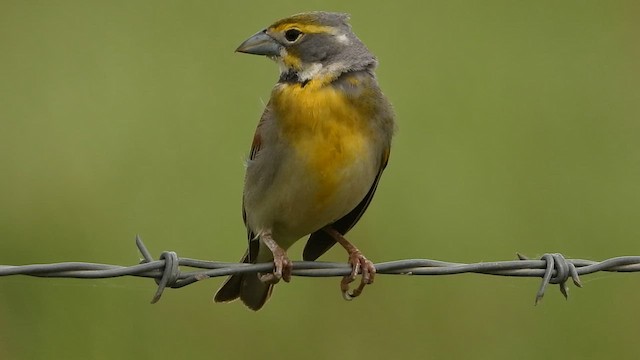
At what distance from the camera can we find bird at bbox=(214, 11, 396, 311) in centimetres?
638

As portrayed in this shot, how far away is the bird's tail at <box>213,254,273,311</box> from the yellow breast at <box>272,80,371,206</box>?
626 mm

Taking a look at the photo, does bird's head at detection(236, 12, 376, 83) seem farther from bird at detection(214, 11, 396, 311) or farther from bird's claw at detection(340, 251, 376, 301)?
bird's claw at detection(340, 251, 376, 301)

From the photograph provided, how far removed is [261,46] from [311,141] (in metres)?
0.56

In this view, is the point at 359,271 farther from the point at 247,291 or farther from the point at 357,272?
the point at 247,291

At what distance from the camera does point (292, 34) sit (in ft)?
21.9

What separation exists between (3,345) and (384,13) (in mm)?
4726

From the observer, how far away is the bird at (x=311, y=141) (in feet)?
20.9

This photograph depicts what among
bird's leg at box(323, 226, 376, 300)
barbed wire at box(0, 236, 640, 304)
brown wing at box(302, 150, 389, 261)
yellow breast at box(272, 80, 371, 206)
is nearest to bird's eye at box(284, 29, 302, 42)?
yellow breast at box(272, 80, 371, 206)

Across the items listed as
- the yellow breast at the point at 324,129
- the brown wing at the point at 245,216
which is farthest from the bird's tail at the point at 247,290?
the yellow breast at the point at 324,129

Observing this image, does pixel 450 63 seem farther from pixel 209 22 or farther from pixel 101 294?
pixel 101 294

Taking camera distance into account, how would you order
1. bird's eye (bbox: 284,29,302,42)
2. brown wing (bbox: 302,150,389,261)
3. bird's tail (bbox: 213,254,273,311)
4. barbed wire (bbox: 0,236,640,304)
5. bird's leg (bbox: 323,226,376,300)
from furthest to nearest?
brown wing (bbox: 302,150,389,261), bird's tail (bbox: 213,254,273,311), bird's eye (bbox: 284,29,302,42), bird's leg (bbox: 323,226,376,300), barbed wire (bbox: 0,236,640,304)

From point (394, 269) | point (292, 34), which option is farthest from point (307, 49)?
point (394, 269)

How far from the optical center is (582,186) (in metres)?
9.59

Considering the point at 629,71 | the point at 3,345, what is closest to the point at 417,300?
the point at 3,345
